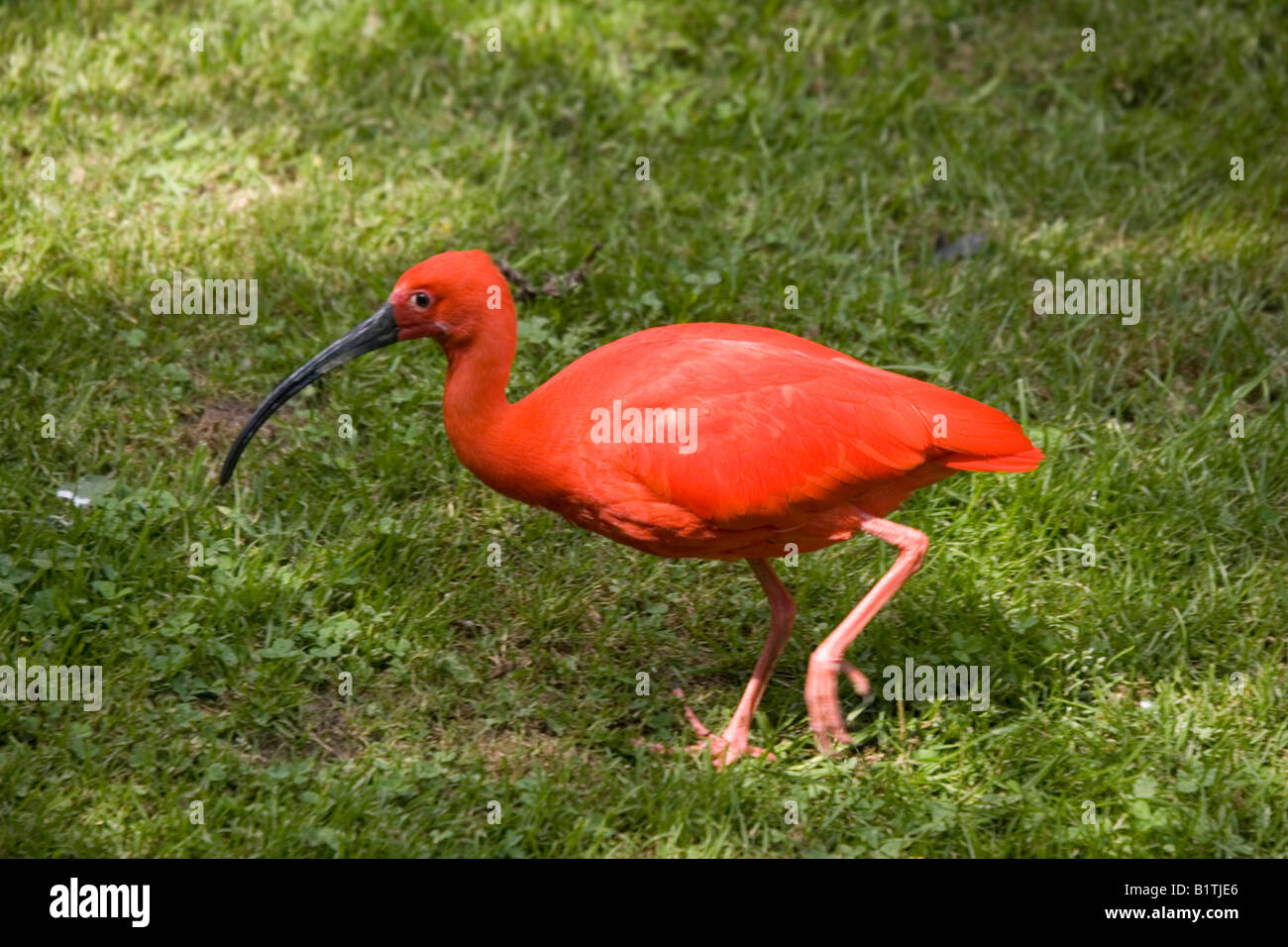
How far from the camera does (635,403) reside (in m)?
4.15

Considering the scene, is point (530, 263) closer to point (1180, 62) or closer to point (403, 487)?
point (403, 487)

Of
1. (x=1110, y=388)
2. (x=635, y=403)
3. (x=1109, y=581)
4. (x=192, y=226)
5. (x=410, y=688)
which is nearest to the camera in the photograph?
(x=635, y=403)

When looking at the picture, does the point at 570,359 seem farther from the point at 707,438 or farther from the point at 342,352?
the point at 707,438

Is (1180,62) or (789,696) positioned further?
(1180,62)

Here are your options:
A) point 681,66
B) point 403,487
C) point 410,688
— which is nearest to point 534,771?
point 410,688

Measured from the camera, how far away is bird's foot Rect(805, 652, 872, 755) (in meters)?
4.16

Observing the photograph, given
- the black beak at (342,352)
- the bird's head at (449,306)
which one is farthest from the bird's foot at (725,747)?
the black beak at (342,352)

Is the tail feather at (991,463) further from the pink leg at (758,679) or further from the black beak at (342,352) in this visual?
the black beak at (342,352)

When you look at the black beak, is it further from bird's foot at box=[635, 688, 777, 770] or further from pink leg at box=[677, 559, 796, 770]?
bird's foot at box=[635, 688, 777, 770]

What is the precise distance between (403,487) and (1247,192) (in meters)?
4.11

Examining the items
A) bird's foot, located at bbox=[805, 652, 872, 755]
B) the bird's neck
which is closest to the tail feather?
bird's foot, located at bbox=[805, 652, 872, 755]

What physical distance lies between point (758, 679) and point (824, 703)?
0.34 m

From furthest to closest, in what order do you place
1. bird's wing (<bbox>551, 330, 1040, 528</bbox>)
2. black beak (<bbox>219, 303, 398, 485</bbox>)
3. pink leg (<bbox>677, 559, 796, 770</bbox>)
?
pink leg (<bbox>677, 559, 796, 770</bbox>)
black beak (<bbox>219, 303, 398, 485</bbox>)
bird's wing (<bbox>551, 330, 1040, 528</bbox>)

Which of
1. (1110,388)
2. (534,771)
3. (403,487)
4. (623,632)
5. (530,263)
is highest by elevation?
(530,263)
